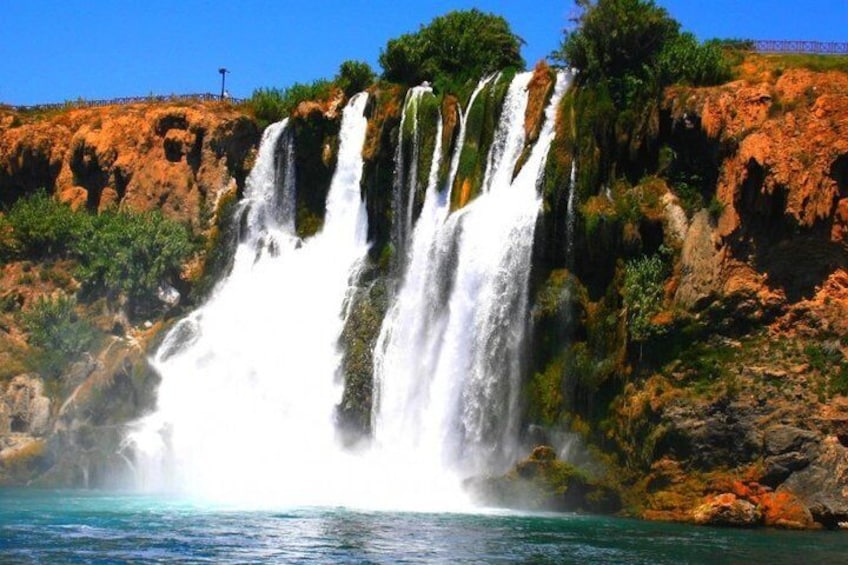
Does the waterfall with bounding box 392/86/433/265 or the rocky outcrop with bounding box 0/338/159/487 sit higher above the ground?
the waterfall with bounding box 392/86/433/265

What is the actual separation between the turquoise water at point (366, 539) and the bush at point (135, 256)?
76.6 ft

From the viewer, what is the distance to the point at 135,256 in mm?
60406

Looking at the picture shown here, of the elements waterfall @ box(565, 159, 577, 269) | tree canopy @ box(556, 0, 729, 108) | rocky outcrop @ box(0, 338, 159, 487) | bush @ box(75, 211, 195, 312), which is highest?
tree canopy @ box(556, 0, 729, 108)

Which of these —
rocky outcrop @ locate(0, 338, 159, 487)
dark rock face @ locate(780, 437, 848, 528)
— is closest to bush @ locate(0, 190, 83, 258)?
rocky outcrop @ locate(0, 338, 159, 487)

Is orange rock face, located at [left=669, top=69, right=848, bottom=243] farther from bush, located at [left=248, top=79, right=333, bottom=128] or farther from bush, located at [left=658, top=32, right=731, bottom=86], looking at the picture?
bush, located at [left=248, top=79, right=333, bottom=128]

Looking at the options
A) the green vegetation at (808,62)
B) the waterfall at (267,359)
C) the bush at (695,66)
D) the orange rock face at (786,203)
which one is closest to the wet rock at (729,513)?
the orange rock face at (786,203)

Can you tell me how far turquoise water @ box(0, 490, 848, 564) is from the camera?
26.8 metres

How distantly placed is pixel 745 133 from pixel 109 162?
36.4 metres

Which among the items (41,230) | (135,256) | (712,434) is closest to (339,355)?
(135,256)

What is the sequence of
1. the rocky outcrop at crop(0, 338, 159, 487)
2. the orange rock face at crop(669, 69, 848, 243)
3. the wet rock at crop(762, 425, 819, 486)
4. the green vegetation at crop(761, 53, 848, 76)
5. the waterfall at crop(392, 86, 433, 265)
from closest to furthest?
the wet rock at crop(762, 425, 819, 486)
the orange rock face at crop(669, 69, 848, 243)
the green vegetation at crop(761, 53, 848, 76)
the rocky outcrop at crop(0, 338, 159, 487)
the waterfall at crop(392, 86, 433, 265)

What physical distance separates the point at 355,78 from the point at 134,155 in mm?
13236

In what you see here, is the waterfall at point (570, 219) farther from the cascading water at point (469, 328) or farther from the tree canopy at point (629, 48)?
the tree canopy at point (629, 48)

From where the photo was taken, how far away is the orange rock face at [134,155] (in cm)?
6303

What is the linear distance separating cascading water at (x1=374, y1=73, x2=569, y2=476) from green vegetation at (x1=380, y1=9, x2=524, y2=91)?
24.3 ft
